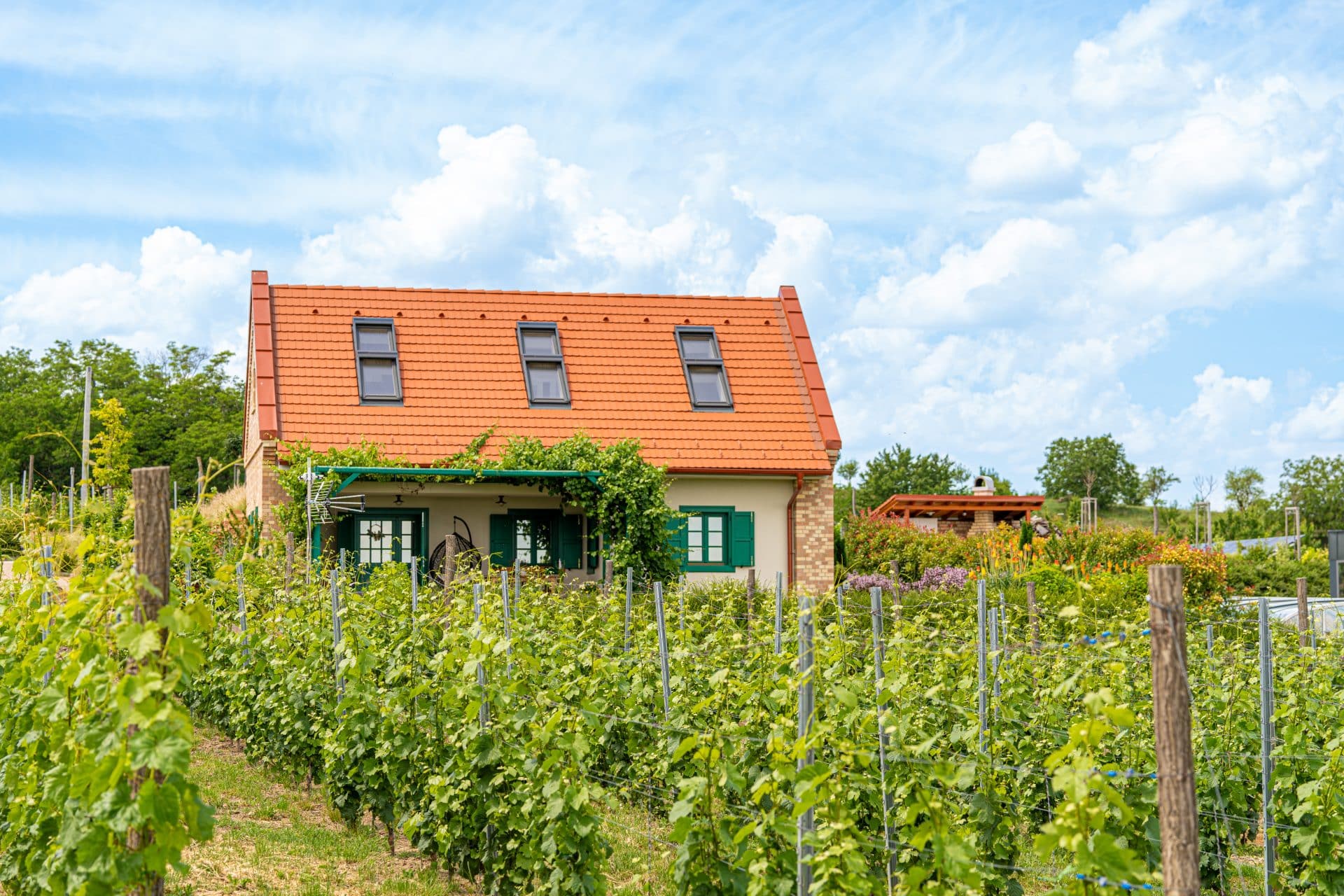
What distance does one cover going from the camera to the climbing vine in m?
18.5

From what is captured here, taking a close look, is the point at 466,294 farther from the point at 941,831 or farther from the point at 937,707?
the point at 941,831

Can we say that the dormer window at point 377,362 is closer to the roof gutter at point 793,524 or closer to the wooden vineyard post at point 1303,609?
the roof gutter at point 793,524

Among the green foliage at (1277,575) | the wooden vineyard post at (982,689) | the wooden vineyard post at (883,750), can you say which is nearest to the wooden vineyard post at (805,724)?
the wooden vineyard post at (883,750)

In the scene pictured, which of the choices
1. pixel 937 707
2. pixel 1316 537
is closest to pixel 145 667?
pixel 937 707

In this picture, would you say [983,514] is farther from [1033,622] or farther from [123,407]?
[123,407]

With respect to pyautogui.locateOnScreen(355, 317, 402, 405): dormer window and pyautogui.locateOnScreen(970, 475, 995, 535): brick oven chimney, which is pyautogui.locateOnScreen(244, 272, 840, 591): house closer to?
pyautogui.locateOnScreen(355, 317, 402, 405): dormer window

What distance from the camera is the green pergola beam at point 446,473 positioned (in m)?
17.8

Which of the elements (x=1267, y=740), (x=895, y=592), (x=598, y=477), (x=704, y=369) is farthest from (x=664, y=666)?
(x=704, y=369)

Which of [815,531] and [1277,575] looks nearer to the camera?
[815,531]

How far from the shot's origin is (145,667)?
152 inches

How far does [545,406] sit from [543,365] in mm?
1113

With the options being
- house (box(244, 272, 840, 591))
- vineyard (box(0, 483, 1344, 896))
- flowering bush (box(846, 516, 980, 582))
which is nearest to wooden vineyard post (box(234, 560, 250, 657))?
vineyard (box(0, 483, 1344, 896))

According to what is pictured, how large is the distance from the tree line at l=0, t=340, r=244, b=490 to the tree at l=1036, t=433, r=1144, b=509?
50.3 metres

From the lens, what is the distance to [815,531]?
2069 centimetres
